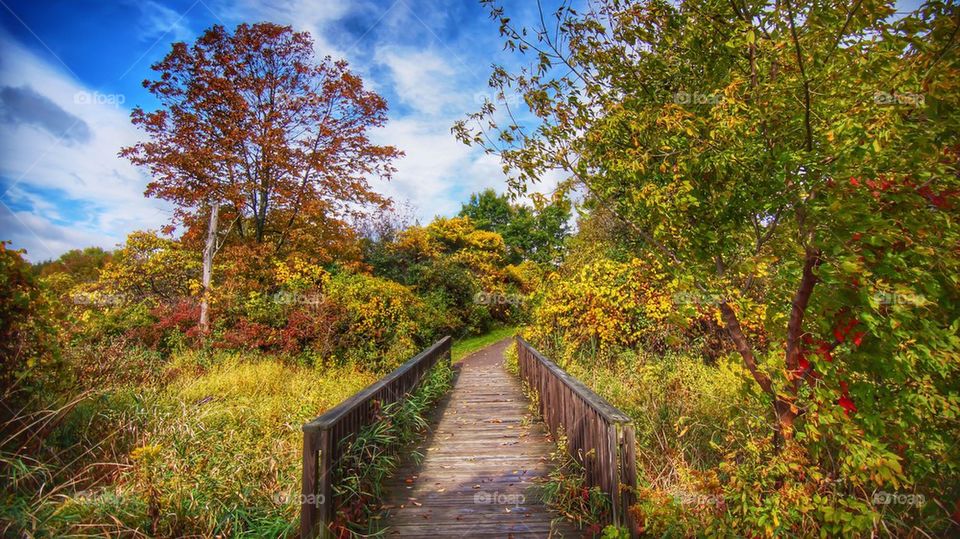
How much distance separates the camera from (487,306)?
20812 millimetres

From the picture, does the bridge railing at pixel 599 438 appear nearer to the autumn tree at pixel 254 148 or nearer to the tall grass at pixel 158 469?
the tall grass at pixel 158 469

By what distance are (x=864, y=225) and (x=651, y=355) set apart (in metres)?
6.11

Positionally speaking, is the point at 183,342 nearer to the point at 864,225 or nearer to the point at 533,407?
the point at 533,407

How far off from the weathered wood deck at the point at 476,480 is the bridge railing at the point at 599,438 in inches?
18.9

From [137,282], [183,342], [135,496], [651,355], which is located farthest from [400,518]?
[137,282]

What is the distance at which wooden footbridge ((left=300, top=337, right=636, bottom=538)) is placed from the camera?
304 centimetres

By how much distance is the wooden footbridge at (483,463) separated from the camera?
9.99 ft

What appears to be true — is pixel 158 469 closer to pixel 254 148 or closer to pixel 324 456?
pixel 324 456
